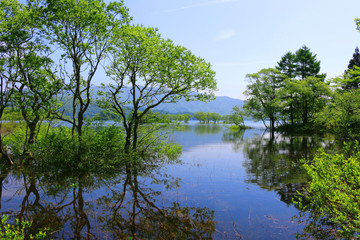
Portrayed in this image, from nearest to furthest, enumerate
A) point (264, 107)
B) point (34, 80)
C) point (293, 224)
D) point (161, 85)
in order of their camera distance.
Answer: point (293, 224)
point (34, 80)
point (161, 85)
point (264, 107)

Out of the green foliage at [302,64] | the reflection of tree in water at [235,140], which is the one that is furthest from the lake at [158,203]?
the green foliage at [302,64]

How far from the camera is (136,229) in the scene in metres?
6.84

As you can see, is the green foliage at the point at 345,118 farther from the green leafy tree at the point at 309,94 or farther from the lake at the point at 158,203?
the green leafy tree at the point at 309,94

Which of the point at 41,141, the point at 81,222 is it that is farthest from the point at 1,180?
the point at 81,222

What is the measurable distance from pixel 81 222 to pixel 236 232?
15.7ft

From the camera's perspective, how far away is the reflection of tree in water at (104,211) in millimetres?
6691

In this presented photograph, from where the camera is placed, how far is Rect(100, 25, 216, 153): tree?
14.2 meters

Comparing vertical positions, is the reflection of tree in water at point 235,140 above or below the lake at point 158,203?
below

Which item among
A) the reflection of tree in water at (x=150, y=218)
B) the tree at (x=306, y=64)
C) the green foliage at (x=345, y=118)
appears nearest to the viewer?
the reflection of tree in water at (x=150, y=218)

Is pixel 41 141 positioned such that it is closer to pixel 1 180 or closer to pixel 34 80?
pixel 1 180

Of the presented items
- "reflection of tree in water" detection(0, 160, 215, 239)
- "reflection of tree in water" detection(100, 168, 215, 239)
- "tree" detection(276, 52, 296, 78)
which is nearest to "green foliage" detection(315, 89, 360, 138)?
"reflection of tree in water" detection(100, 168, 215, 239)

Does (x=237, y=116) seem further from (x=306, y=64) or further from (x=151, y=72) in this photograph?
(x=151, y=72)

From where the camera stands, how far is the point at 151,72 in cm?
1577

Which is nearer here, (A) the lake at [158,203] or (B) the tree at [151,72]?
(A) the lake at [158,203]
